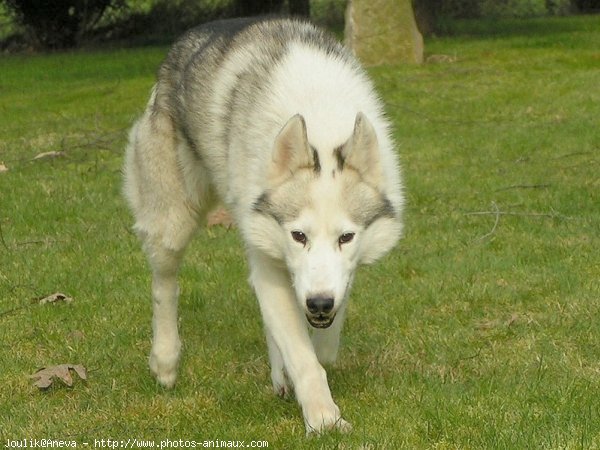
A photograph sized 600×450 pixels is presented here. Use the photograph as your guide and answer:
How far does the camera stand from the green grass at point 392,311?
482 cm

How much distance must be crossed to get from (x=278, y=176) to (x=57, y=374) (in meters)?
1.62

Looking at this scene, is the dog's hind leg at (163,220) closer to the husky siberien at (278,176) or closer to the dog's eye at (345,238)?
the husky siberien at (278,176)

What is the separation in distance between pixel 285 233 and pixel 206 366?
141 cm

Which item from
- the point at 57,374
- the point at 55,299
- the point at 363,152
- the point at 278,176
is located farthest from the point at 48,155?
the point at 363,152

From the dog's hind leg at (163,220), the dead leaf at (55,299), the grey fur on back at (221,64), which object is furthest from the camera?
the dead leaf at (55,299)

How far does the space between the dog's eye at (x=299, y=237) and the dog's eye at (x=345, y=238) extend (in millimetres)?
138

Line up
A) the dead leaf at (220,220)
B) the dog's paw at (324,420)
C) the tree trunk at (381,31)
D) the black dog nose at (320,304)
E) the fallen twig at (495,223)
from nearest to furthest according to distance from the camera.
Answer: the black dog nose at (320,304), the dog's paw at (324,420), the fallen twig at (495,223), the dead leaf at (220,220), the tree trunk at (381,31)

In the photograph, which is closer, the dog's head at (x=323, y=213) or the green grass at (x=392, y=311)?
the dog's head at (x=323, y=213)

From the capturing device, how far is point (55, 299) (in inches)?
276

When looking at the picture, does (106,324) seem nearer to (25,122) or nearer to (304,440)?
(304,440)

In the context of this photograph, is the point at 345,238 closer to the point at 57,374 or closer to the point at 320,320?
the point at 320,320

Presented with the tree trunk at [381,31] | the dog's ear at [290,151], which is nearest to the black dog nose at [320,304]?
the dog's ear at [290,151]

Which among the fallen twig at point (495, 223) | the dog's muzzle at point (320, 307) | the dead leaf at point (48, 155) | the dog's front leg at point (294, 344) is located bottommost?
the dead leaf at point (48, 155)

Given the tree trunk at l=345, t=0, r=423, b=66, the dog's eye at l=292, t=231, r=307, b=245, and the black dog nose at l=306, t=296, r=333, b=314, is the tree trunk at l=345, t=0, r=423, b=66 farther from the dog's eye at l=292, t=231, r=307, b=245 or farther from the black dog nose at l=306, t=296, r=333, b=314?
the black dog nose at l=306, t=296, r=333, b=314
